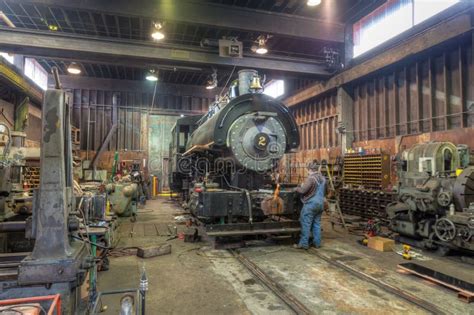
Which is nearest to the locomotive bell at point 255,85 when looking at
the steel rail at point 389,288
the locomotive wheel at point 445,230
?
the steel rail at point 389,288

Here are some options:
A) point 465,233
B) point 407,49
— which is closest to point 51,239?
point 465,233

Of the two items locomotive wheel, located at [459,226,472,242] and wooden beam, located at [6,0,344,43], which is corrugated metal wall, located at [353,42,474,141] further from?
locomotive wheel, located at [459,226,472,242]

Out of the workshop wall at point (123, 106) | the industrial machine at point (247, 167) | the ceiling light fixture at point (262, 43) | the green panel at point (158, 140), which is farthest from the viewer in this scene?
the green panel at point (158, 140)

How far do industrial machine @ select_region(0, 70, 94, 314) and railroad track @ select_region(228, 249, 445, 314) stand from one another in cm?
191

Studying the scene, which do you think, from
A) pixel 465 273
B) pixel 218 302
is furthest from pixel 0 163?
pixel 465 273

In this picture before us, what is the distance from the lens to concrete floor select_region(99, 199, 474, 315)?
3.10m

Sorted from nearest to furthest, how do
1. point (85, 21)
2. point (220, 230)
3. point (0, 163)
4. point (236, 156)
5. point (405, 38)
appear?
point (0, 163) < point (220, 230) < point (236, 156) < point (405, 38) < point (85, 21)

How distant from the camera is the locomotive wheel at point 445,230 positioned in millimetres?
4666

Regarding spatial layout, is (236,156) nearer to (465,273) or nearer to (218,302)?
(218,302)

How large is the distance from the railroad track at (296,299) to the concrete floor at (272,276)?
0.07 metres

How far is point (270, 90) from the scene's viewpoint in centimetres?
1600

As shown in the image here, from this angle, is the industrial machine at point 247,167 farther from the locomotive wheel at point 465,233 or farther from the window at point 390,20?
the window at point 390,20

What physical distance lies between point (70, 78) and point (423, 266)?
52.9ft

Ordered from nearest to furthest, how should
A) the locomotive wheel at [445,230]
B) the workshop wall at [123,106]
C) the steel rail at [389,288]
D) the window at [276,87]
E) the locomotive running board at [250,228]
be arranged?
the steel rail at [389,288] < the locomotive wheel at [445,230] < the locomotive running board at [250,228] < the window at [276,87] < the workshop wall at [123,106]
